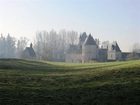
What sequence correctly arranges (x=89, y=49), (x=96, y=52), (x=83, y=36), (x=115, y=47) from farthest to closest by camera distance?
(x=83, y=36) < (x=96, y=52) < (x=115, y=47) < (x=89, y=49)

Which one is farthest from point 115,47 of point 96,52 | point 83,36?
point 83,36

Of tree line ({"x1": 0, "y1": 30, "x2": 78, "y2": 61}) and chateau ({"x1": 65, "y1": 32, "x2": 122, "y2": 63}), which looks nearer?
chateau ({"x1": 65, "y1": 32, "x2": 122, "y2": 63})

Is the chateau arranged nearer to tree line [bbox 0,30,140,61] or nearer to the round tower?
the round tower

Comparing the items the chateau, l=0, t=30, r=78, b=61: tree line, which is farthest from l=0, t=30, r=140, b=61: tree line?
→ the chateau

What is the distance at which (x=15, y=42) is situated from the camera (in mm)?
196000

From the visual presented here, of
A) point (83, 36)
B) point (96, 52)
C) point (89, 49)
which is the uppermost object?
point (83, 36)

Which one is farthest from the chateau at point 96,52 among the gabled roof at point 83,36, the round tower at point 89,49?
the gabled roof at point 83,36

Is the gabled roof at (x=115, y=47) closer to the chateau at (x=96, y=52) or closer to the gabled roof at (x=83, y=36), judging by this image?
the chateau at (x=96, y=52)

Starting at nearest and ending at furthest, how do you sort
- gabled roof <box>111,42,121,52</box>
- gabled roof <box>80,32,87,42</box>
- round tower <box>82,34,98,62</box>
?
1. round tower <box>82,34,98,62</box>
2. gabled roof <box>111,42,121,52</box>
3. gabled roof <box>80,32,87,42</box>

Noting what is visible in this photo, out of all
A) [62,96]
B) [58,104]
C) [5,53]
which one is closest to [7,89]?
[62,96]

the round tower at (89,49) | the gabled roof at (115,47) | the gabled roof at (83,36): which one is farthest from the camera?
the gabled roof at (83,36)

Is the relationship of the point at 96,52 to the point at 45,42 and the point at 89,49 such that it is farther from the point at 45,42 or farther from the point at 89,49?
the point at 45,42

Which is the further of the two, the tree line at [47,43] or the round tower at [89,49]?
the tree line at [47,43]

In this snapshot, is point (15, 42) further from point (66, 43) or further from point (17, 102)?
point (17, 102)
